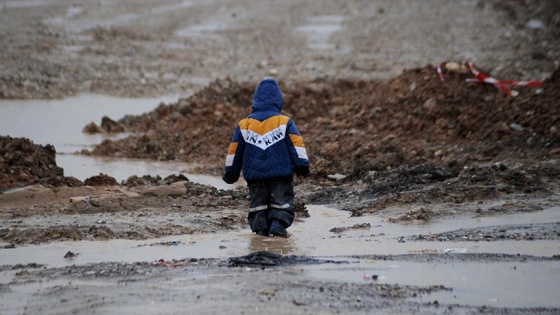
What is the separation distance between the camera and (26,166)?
1280 cm

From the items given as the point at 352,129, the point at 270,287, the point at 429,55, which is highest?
the point at 429,55

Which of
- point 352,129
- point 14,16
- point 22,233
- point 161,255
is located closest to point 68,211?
point 22,233

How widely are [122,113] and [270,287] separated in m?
13.5

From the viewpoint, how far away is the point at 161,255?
9.22 meters

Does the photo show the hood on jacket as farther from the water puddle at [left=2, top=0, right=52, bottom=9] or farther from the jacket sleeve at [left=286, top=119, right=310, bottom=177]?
the water puddle at [left=2, top=0, right=52, bottom=9]

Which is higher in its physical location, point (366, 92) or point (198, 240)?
point (366, 92)

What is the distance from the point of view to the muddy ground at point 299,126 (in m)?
7.97

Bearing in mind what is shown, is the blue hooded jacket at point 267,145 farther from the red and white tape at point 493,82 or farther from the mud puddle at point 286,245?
the red and white tape at point 493,82

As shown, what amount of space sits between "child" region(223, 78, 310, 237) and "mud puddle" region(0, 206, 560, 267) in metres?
0.22

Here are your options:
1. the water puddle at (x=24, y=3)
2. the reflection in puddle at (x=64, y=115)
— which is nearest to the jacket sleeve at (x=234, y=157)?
the reflection in puddle at (x=64, y=115)

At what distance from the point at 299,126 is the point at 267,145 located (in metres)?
8.15

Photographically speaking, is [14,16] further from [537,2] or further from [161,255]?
[161,255]

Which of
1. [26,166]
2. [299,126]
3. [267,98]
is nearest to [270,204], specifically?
[267,98]

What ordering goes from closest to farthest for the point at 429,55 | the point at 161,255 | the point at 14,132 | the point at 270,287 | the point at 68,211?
the point at 270,287, the point at 161,255, the point at 68,211, the point at 14,132, the point at 429,55
